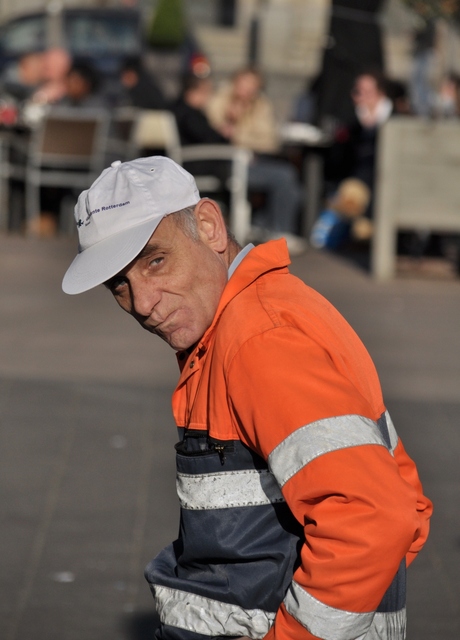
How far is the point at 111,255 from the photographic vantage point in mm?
1888

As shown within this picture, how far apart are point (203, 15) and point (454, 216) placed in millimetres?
22594

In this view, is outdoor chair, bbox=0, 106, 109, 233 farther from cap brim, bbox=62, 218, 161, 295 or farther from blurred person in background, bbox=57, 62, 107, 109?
cap brim, bbox=62, 218, 161, 295

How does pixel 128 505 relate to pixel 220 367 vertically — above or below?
below

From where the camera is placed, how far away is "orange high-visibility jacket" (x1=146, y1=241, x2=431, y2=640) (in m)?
1.65

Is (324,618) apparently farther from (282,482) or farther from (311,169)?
(311,169)

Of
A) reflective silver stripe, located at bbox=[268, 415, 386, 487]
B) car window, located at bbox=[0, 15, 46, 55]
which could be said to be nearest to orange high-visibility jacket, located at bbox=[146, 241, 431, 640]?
reflective silver stripe, located at bbox=[268, 415, 386, 487]

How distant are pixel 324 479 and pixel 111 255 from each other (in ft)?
1.73

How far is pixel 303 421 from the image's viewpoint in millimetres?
1688

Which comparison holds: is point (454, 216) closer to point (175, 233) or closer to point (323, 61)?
point (323, 61)

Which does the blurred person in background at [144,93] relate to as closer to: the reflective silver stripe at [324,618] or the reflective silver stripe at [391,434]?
the reflective silver stripe at [391,434]

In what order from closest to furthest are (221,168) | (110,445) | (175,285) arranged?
1. (175,285)
2. (110,445)
3. (221,168)

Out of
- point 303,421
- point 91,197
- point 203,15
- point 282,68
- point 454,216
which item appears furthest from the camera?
point 203,15

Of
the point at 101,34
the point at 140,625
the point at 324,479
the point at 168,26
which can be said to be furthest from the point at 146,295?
the point at 168,26

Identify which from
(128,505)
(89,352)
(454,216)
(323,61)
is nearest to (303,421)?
(128,505)
